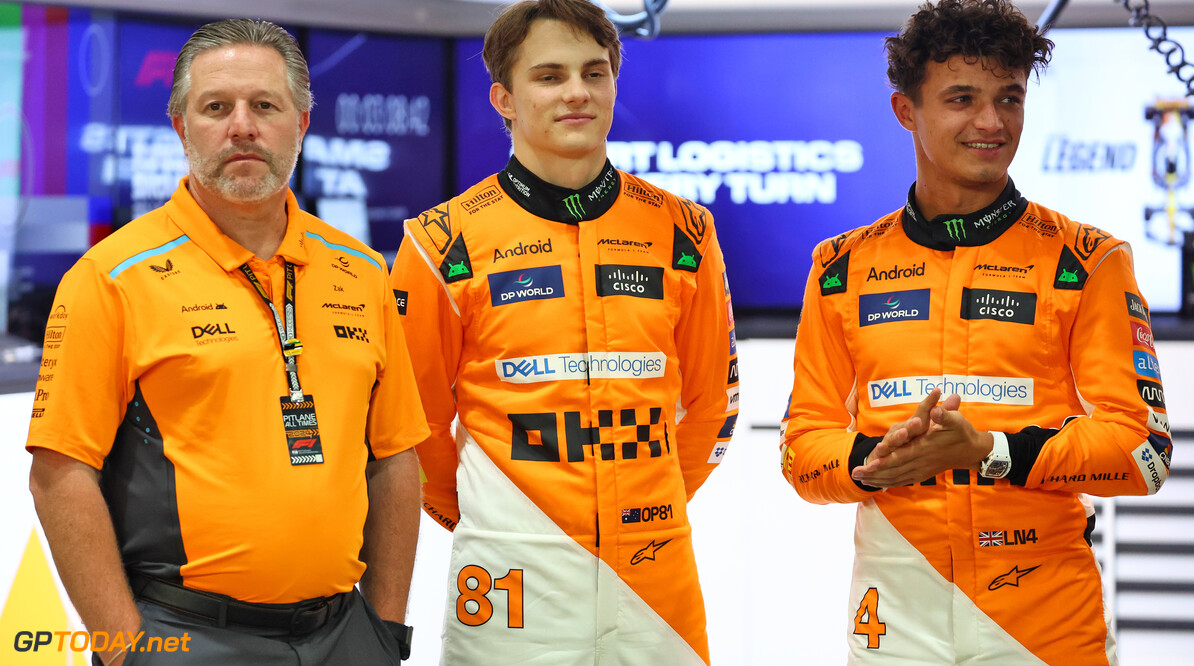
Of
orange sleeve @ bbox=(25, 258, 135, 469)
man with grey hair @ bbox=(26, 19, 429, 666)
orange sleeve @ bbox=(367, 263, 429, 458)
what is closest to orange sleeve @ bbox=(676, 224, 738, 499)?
orange sleeve @ bbox=(367, 263, 429, 458)

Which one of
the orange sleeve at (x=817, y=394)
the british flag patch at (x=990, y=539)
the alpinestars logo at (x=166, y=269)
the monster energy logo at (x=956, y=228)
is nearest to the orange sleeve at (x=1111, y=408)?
the british flag patch at (x=990, y=539)

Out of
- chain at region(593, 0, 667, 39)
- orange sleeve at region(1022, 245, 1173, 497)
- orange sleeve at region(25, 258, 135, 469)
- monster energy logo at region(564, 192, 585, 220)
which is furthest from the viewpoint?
chain at region(593, 0, 667, 39)

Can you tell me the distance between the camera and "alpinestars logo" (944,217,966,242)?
82.2 inches

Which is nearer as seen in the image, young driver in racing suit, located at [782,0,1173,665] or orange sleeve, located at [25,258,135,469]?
orange sleeve, located at [25,258,135,469]

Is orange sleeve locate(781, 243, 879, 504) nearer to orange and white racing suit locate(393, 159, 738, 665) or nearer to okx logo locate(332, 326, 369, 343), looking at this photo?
orange and white racing suit locate(393, 159, 738, 665)

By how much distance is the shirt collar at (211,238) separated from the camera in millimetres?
1802

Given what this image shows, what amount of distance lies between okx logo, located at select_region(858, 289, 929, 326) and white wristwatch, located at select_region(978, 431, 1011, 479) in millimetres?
277

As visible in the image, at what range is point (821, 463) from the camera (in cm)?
207

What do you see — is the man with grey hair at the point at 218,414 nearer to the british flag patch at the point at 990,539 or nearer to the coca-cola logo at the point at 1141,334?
the british flag patch at the point at 990,539

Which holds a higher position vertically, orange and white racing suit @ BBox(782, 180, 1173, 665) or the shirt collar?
the shirt collar

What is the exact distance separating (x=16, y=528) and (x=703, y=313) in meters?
1.63

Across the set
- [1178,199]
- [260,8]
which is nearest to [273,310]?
[260,8]

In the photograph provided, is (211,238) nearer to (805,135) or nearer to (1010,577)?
(1010,577)

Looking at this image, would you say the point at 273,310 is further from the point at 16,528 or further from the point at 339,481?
the point at 16,528
